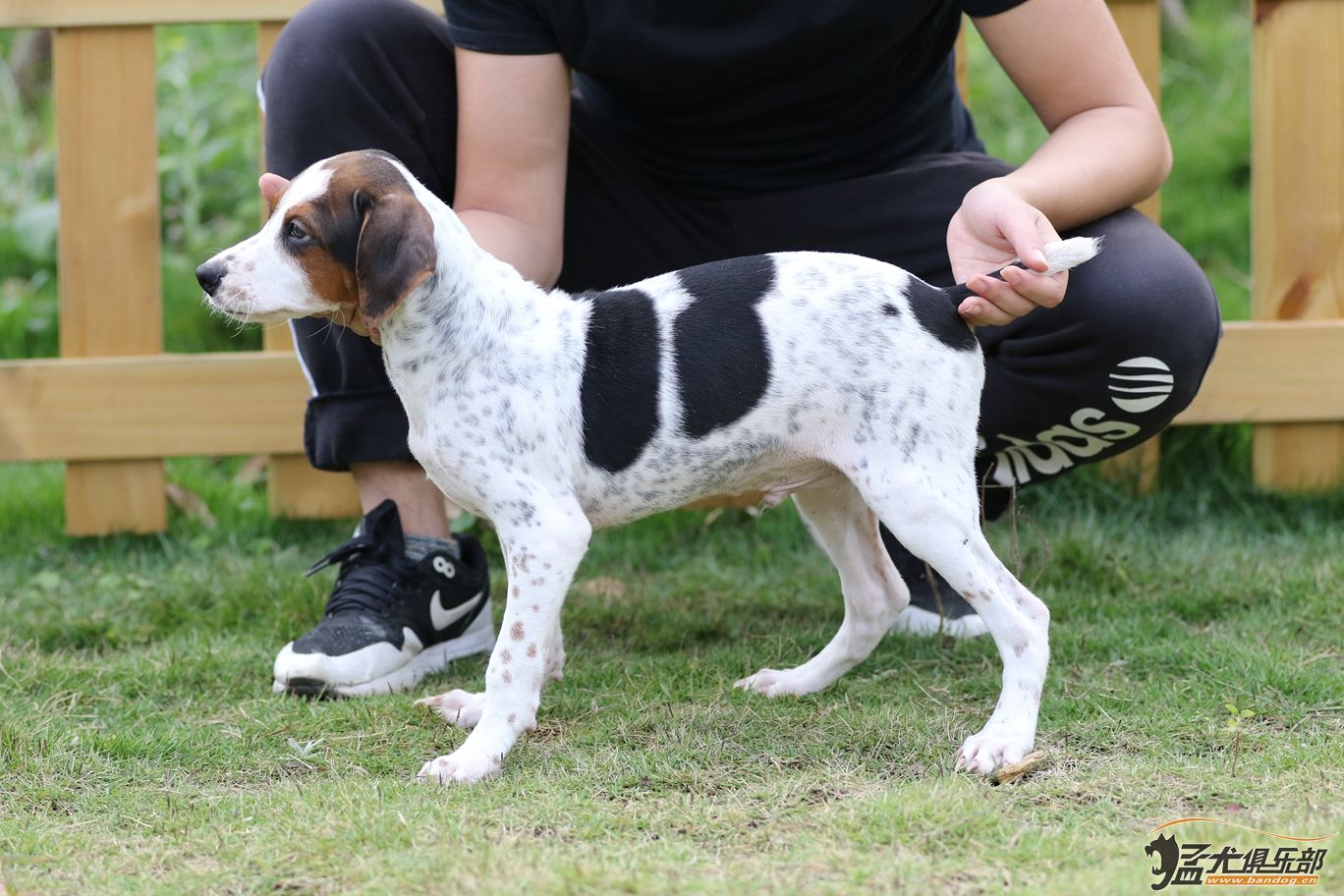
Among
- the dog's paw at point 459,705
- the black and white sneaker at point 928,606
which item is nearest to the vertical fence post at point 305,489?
the dog's paw at point 459,705

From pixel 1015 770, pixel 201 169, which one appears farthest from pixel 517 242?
pixel 201 169

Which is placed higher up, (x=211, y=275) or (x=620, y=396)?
(x=211, y=275)

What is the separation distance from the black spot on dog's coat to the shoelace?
109 cm

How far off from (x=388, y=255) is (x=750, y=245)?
1.47 metres

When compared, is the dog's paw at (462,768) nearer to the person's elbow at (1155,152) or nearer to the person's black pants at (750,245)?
Result: the person's black pants at (750,245)

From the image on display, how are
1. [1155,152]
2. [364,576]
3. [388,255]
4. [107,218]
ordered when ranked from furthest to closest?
[107,218]
[364,576]
[1155,152]
[388,255]

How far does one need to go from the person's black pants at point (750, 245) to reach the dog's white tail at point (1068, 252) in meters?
0.59

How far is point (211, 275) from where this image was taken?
2920 millimetres

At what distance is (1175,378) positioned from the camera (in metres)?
3.66

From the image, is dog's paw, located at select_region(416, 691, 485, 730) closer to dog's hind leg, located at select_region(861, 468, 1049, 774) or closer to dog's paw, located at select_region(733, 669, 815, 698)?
dog's paw, located at select_region(733, 669, 815, 698)

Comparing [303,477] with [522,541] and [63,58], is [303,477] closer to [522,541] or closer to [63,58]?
[63,58]

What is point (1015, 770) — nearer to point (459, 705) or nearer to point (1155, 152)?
point (459, 705)

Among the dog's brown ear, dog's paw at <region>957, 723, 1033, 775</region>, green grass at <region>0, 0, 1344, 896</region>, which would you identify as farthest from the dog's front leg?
dog's paw at <region>957, 723, 1033, 775</region>

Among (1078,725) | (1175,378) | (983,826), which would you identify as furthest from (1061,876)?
(1175,378)
